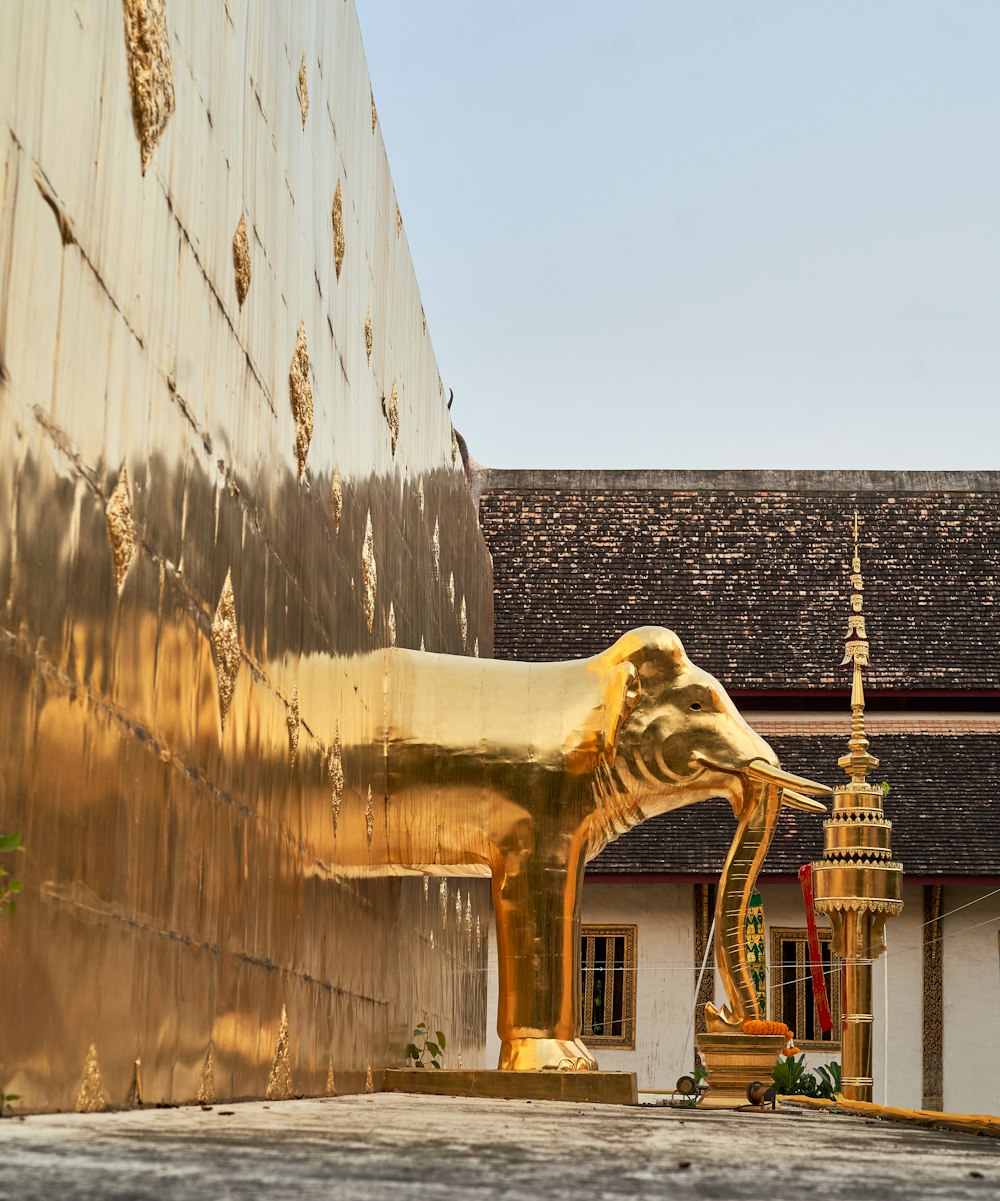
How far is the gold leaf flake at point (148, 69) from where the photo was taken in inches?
133

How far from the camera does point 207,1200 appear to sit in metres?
1.66

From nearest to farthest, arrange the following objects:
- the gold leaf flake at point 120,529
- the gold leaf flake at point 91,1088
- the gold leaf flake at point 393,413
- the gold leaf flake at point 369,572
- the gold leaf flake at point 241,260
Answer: the gold leaf flake at point 91,1088 → the gold leaf flake at point 120,529 → the gold leaf flake at point 241,260 → the gold leaf flake at point 369,572 → the gold leaf flake at point 393,413

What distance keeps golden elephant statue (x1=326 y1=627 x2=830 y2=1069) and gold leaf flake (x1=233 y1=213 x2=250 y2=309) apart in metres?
2.66

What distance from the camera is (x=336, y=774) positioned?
19.6 feet

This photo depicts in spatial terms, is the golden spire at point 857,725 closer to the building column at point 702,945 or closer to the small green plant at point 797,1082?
the small green plant at point 797,1082

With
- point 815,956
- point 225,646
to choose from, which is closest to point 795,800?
point 225,646

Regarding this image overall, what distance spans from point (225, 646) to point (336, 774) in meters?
1.80

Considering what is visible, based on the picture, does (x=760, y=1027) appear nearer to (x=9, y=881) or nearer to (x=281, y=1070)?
(x=281, y=1070)

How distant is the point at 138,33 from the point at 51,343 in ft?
2.79

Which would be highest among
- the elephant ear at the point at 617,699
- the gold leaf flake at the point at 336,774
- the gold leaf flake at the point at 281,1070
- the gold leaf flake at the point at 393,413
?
the gold leaf flake at the point at 393,413

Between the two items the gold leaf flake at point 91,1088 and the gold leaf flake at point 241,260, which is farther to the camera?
the gold leaf flake at point 241,260

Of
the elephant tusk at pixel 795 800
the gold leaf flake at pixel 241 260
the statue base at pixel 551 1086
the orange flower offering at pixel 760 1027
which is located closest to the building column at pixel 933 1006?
the orange flower offering at pixel 760 1027

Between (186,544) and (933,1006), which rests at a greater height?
(186,544)

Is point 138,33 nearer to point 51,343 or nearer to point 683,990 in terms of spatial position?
point 51,343
